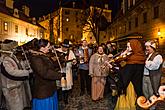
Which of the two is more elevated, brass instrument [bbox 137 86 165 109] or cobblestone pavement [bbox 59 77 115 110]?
brass instrument [bbox 137 86 165 109]

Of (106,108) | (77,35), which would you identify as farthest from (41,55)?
(77,35)

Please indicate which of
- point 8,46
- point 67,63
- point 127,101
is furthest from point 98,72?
point 8,46

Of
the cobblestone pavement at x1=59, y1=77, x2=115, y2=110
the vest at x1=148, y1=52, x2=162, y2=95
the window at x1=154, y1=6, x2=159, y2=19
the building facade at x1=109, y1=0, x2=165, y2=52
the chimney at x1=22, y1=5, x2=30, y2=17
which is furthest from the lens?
the chimney at x1=22, y1=5, x2=30, y2=17

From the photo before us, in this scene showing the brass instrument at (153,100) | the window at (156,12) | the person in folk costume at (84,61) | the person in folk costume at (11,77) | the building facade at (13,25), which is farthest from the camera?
the building facade at (13,25)

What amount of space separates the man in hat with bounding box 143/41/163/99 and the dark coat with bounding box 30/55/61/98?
9.11 feet

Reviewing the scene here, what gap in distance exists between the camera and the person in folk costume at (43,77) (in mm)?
5121

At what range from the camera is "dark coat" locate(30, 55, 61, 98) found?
511 cm

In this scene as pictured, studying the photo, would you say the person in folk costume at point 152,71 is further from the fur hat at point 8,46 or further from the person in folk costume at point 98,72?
the fur hat at point 8,46

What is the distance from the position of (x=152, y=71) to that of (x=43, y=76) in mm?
Answer: 3187

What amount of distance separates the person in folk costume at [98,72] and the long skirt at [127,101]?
2147 mm

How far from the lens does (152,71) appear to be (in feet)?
23.7

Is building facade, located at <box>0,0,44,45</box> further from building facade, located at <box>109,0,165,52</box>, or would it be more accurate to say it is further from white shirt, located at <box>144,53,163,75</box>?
white shirt, located at <box>144,53,163,75</box>

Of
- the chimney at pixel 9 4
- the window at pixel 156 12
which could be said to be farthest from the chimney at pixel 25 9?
the window at pixel 156 12

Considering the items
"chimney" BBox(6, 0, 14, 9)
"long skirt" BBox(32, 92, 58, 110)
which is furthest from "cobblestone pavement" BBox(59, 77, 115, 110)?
"chimney" BBox(6, 0, 14, 9)
